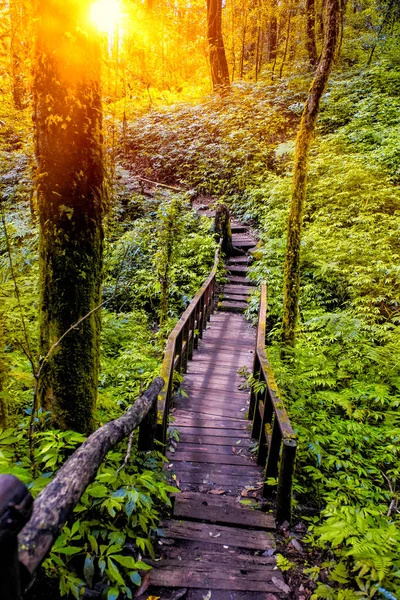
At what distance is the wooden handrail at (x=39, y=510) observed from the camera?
3.26ft

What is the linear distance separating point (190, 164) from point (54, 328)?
54.8ft

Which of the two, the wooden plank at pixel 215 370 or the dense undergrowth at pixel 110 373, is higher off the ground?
the dense undergrowth at pixel 110 373

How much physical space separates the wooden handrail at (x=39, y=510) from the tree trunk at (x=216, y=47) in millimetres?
22692

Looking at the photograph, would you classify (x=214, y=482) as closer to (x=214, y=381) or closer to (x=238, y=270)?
(x=214, y=381)

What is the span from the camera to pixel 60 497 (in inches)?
63.1

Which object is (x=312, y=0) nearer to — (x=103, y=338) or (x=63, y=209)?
(x=103, y=338)

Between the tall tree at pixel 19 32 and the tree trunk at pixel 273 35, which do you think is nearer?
the tall tree at pixel 19 32

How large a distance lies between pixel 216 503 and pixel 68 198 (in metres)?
3.33

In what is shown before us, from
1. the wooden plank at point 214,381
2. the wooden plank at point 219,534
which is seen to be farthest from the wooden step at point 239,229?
the wooden plank at point 219,534

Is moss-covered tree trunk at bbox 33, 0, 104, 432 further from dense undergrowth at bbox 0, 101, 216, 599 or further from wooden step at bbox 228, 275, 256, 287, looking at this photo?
wooden step at bbox 228, 275, 256, 287

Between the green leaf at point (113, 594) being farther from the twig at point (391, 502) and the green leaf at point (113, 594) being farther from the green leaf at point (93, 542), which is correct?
the twig at point (391, 502)

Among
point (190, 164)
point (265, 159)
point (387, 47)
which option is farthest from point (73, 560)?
point (387, 47)

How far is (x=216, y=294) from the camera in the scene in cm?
1169

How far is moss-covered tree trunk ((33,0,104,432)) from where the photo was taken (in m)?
2.51
